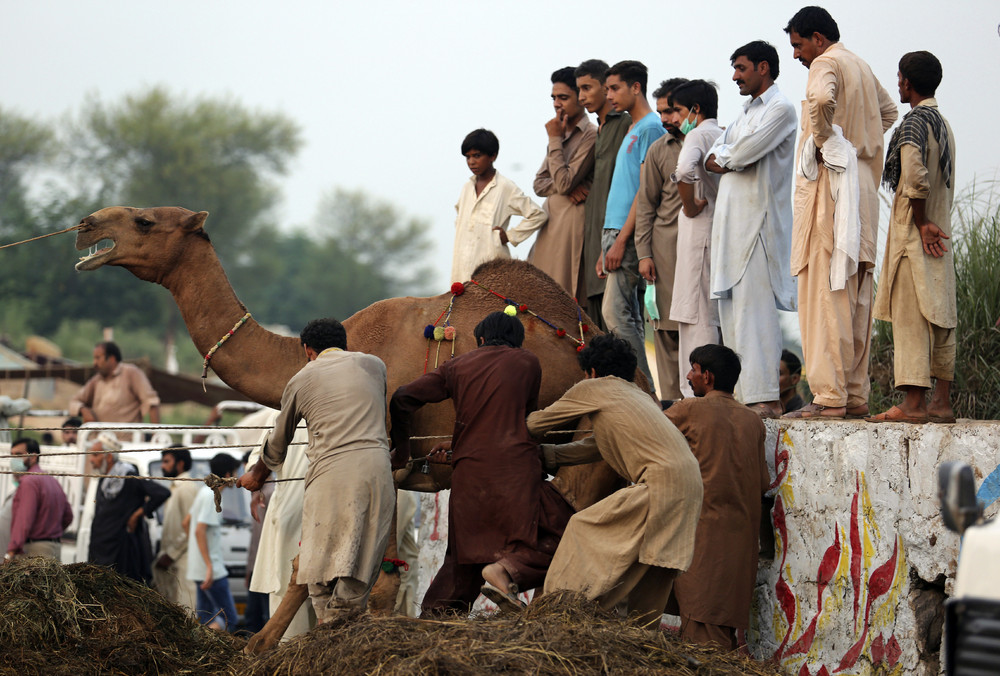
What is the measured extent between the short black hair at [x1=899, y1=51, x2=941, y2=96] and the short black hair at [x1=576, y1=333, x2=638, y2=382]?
2338 mm

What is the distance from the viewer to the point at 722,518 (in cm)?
686

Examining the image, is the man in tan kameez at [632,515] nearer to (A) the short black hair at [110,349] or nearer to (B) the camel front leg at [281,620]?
(B) the camel front leg at [281,620]

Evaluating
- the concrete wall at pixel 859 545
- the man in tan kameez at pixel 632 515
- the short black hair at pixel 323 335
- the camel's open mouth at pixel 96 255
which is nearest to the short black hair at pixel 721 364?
the concrete wall at pixel 859 545

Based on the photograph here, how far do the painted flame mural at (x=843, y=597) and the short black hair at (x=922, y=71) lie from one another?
227 centimetres

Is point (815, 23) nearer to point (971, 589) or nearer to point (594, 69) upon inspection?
point (594, 69)

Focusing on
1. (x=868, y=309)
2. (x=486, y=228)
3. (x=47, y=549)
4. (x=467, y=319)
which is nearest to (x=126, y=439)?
(x=47, y=549)

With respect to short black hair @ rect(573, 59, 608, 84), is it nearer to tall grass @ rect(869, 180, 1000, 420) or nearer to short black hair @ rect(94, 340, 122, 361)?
tall grass @ rect(869, 180, 1000, 420)

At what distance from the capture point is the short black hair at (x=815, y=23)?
24.6 feet

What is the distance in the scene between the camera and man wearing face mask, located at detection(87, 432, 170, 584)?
11.7 m

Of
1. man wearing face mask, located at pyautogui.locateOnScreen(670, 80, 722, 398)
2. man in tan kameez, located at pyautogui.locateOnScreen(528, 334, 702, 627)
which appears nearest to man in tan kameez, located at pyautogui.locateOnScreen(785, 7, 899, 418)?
man wearing face mask, located at pyautogui.locateOnScreen(670, 80, 722, 398)

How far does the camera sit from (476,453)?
650 centimetres

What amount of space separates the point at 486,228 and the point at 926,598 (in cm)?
466

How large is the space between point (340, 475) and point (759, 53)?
13.7 ft

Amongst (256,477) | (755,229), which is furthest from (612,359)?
(256,477)
